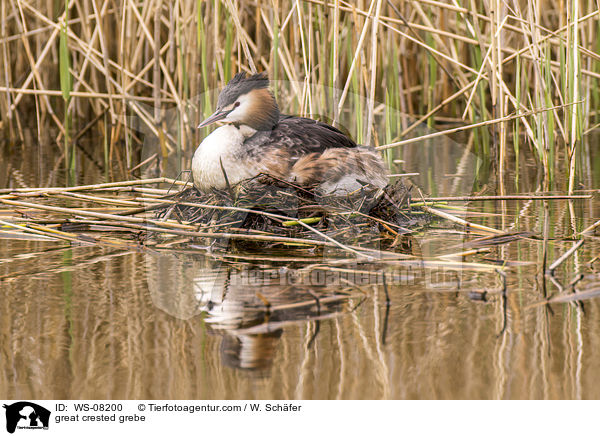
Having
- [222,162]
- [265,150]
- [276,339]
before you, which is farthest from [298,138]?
[276,339]

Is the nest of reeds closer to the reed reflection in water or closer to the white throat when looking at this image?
the white throat

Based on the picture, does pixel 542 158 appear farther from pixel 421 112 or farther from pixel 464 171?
pixel 421 112

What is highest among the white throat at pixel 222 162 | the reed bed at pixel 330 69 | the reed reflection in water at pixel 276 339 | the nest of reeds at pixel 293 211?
the reed bed at pixel 330 69

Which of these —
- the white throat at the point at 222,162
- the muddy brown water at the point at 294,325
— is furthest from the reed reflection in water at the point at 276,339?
the white throat at the point at 222,162

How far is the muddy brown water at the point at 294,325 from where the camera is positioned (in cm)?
193

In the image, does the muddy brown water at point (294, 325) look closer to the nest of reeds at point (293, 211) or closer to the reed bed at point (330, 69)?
the nest of reeds at point (293, 211)

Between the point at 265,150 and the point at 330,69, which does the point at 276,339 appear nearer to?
the point at 265,150

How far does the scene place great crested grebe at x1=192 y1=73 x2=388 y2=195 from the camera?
3.40 meters

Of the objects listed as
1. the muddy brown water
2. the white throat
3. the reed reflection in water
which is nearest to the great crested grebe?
the white throat

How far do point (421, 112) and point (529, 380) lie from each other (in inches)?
183

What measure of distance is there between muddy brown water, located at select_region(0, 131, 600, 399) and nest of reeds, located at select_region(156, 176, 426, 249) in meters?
0.21

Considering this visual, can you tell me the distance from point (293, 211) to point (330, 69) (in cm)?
124

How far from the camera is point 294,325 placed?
2.30 m

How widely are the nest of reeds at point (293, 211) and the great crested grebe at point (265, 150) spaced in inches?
2.2
